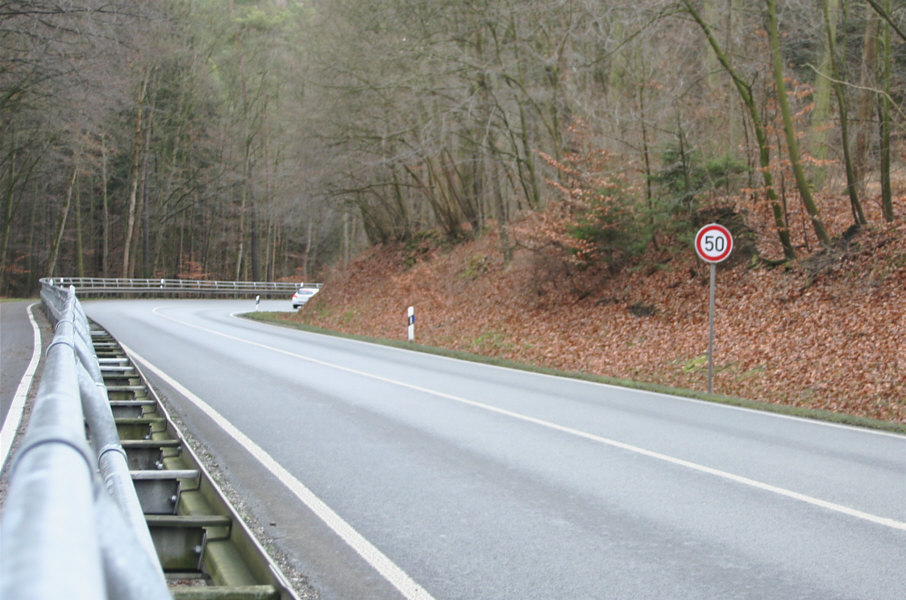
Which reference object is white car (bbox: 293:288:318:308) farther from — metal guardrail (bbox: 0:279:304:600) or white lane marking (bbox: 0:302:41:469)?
metal guardrail (bbox: 0:279:304:600)

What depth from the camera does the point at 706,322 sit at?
17609 millimetres

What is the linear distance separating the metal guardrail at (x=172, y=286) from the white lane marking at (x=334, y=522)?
37123mm

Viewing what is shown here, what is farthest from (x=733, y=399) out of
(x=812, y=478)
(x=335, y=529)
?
(x=335, y=529)

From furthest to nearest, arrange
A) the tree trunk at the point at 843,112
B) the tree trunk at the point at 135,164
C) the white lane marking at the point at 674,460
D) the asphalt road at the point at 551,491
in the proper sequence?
the tree trunk at the point at 135,164 → the tree trunk at the point at 843,112 → the white lane marking at the point at 674,460 → the asphalt road at the point at 551,491

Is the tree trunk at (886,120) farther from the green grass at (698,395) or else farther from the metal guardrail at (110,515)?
the metal guardrail at (110,515)

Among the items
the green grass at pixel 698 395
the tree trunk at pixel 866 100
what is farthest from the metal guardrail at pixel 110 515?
the tree trunk at pixel 866 100

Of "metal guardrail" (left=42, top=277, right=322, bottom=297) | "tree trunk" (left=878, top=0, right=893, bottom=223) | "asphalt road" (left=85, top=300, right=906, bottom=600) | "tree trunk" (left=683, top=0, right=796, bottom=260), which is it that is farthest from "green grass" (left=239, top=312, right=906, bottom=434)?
"metal guardrail" (left=42, top=277, right=322, bottom=297)

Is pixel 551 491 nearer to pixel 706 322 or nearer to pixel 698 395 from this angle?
pixel 698 395

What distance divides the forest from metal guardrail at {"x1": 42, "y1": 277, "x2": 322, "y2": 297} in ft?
18.6

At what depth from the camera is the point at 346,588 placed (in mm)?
4688

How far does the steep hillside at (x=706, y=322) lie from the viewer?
527 inches

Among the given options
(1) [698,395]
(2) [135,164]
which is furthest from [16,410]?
(2) [135,164]

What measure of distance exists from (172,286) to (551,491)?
170 ft

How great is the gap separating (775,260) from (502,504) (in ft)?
46.0
